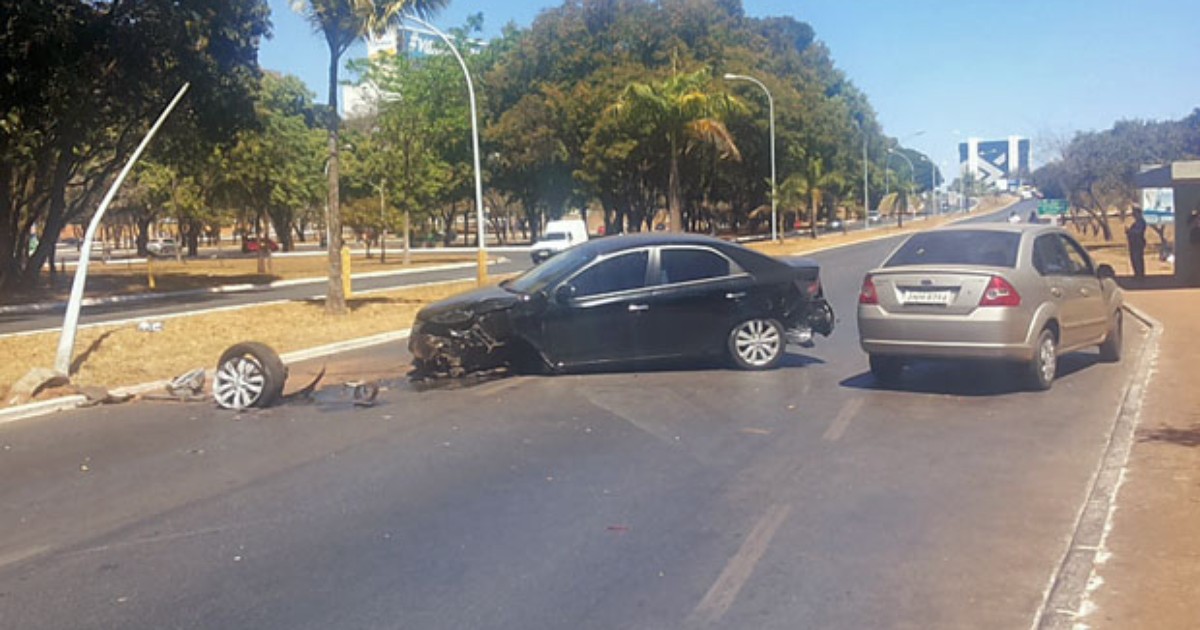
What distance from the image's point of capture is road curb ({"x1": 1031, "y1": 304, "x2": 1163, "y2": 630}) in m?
4.83

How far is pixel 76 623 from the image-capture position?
16.0ft

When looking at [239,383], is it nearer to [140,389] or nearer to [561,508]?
[140,389]

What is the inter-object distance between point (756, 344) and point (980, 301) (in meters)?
2.95

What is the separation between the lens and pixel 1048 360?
33.9 feet

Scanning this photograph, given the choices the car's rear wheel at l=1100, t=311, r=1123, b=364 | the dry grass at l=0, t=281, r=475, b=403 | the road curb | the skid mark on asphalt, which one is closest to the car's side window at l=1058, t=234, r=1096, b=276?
the car's rear wheel at l=1100, t=311, r=1123, b=364

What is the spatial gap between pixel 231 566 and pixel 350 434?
11.8 feet

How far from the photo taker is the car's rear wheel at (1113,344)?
1205 centimetres

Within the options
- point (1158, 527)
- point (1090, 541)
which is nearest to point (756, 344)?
point (1158, 527)

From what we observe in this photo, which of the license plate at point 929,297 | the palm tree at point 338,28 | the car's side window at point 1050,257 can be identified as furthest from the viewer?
the palm tree at point 338,28

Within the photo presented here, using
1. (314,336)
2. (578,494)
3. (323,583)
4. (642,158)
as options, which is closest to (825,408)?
(578,494)

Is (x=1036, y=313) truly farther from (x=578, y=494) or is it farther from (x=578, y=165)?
(x=578, y=165)

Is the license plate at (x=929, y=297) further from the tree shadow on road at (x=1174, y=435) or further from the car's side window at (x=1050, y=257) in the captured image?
the tree shadow on road at (x=1174, y=435)

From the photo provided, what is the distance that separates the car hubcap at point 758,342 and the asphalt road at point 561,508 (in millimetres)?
1215

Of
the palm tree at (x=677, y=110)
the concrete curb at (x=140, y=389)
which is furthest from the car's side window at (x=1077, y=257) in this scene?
the palm tree at (x=677, y=110)
